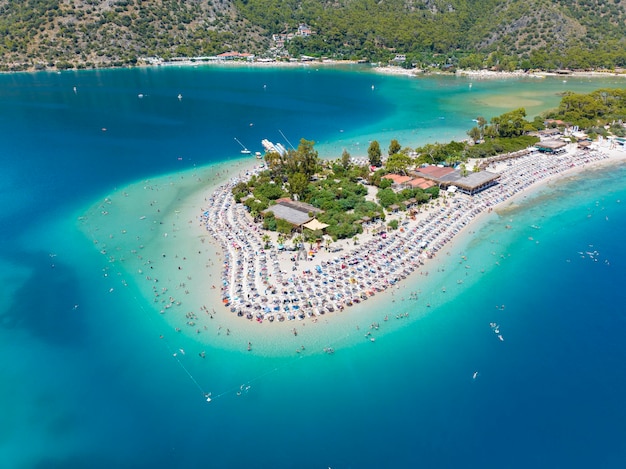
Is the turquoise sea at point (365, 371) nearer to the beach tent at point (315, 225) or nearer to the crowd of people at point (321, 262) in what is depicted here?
the crowd of people at point (321, 262)

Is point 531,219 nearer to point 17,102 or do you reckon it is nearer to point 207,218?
point 207,218

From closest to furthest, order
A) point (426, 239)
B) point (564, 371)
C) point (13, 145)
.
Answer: point (564, 371), point (426, 239), point (13, 145)

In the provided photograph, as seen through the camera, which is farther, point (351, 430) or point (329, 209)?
point (329, 209)

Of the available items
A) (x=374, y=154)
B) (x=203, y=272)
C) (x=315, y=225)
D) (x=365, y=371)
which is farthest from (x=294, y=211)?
(x=365, y=371)

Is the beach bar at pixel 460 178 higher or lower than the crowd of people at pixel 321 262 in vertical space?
higher

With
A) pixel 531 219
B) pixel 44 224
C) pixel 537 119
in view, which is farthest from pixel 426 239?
pixel 537 119

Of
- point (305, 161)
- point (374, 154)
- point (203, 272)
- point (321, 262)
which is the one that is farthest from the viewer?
point (374, 154)

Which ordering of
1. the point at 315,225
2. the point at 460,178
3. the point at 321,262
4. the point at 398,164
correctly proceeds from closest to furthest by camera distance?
the point at 321,262, the point at 315,225, the point at 460,178, the point at 398,164

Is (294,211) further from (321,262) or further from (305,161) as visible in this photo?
(305,161)

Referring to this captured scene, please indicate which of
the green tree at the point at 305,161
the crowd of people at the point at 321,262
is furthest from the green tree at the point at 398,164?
the green tree at the point at 305,161
